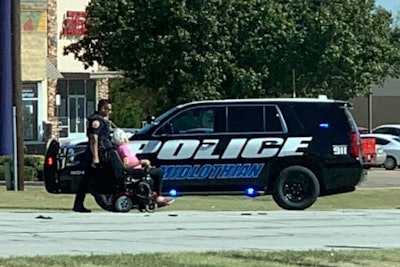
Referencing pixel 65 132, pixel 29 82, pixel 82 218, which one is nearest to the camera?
pixel 82 218

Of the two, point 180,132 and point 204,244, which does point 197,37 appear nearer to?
point 180,132

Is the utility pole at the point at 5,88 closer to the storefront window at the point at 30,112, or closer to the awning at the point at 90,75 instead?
the storefront window at the point at 30,112

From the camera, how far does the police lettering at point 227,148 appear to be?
20.7 m

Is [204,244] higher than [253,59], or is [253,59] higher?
[253,59]

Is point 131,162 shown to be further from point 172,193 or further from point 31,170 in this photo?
point 31,170

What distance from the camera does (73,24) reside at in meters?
56.8

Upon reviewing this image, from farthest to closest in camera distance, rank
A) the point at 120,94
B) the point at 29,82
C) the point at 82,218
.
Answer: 1. the point at 120,94
2. the point at 29,82
3. the point at 82,218

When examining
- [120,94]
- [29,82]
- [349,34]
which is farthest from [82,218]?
→ [120,94]

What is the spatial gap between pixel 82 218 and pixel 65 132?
39.4 m

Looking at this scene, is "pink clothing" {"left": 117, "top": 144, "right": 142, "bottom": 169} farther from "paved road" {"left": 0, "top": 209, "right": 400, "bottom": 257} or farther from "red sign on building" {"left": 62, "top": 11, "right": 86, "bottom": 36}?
"red sign on building" {"left": 62, "top": 11, "right": 86, "bottom": 36}

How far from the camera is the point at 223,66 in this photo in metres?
41.2

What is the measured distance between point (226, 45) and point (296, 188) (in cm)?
2077

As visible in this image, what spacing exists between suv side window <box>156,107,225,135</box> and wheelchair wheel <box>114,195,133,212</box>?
1925mm

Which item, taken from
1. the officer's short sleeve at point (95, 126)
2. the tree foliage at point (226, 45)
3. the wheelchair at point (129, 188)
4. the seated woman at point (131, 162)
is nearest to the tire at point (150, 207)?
the wheelchair at point (129, 188)
